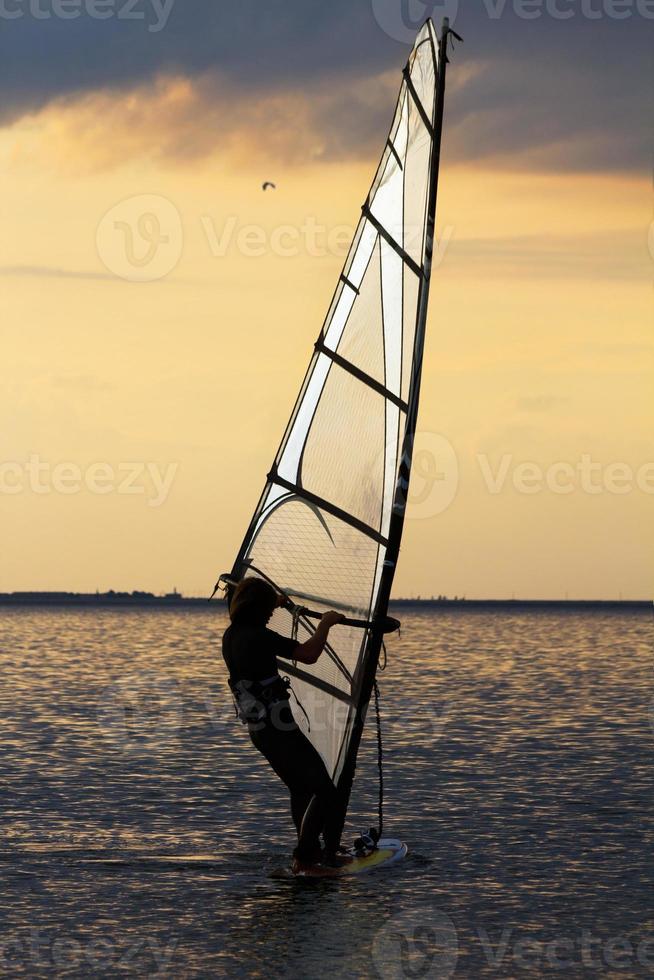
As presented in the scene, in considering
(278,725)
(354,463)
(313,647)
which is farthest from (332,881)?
(354,463)

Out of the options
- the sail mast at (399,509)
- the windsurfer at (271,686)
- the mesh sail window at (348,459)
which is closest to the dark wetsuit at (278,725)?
the windsurfer at (271,686)

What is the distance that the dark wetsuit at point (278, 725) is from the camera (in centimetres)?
1030

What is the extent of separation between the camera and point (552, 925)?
10.4m

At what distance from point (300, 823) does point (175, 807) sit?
5439mm

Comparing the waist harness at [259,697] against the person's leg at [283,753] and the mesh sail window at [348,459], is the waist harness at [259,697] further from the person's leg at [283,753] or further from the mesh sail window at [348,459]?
the mesh sail window at [348,459]

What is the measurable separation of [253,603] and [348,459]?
1662 mm

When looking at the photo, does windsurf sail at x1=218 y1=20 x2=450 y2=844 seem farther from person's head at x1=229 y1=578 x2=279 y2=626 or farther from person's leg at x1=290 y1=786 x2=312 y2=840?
person's head at x1=229 y1=578 x2=279 y2=626

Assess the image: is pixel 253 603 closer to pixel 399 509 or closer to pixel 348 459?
pixel 399 509

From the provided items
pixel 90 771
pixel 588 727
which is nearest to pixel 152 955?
pixel 90 771

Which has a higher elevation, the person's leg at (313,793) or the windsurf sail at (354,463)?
the windsurf sail at (354,463)

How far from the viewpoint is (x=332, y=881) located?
1151cm

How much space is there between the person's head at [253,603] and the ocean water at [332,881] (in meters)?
→ 2.09

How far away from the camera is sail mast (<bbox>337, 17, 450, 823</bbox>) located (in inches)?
440

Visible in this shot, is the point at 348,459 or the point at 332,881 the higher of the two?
the point at 348,459
